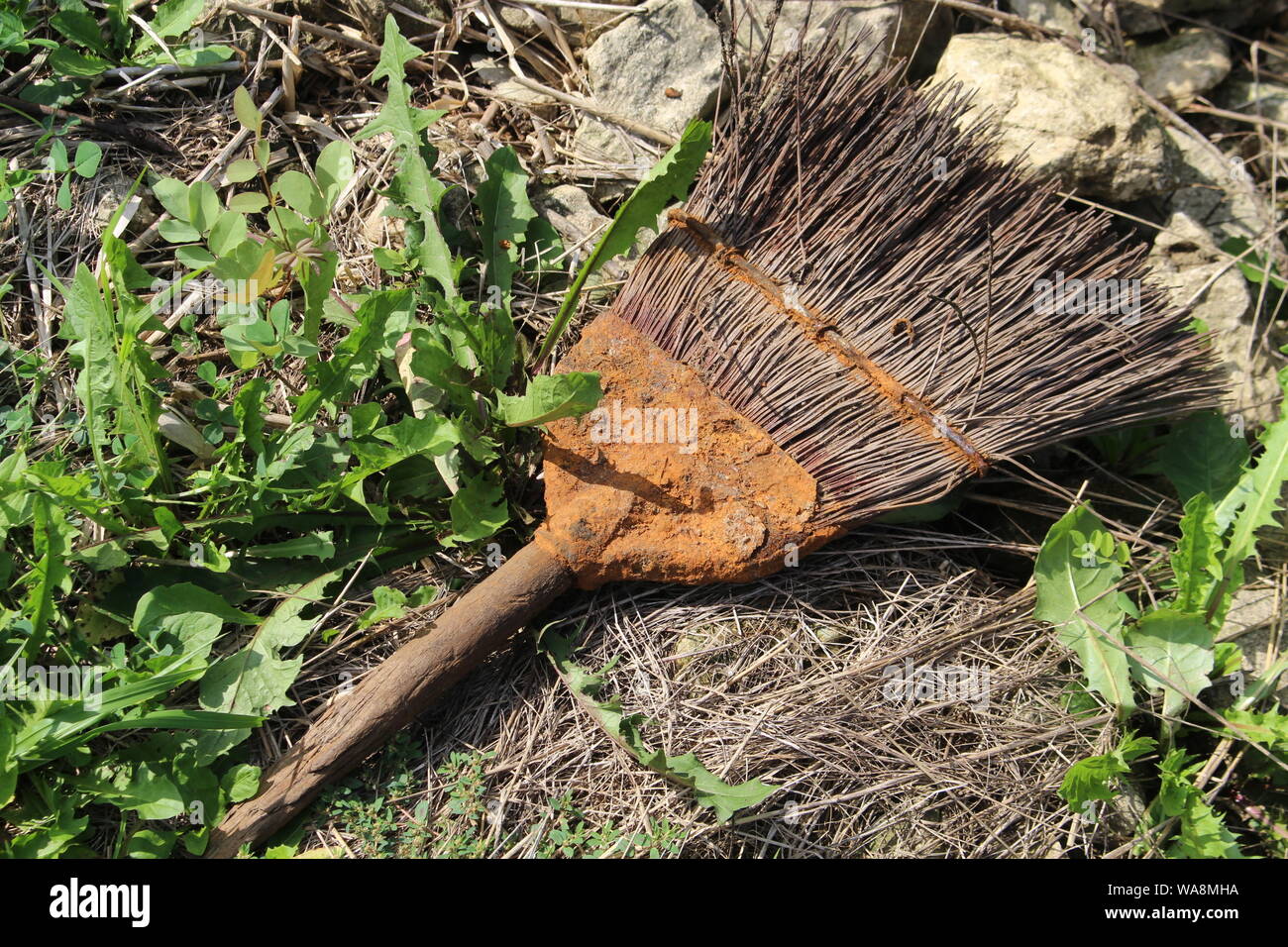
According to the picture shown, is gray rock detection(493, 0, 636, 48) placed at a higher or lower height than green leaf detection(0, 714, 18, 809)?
higher

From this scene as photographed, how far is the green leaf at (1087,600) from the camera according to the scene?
2.43 metres

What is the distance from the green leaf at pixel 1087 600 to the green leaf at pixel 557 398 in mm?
1146

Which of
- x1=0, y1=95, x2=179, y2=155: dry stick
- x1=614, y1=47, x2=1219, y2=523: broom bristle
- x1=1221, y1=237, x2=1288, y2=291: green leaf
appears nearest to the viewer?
x1=614, y1=47, x2=1219, y2=523: broom bristle

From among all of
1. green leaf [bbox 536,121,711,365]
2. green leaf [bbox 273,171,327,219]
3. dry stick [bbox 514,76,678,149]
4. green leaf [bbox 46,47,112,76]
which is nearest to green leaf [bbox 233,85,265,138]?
green leaf [bbox 273,171,327,219]

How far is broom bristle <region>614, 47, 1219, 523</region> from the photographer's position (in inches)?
95.3

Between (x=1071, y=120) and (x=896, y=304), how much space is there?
3.02 ft

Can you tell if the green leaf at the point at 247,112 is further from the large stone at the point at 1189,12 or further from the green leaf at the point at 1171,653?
the large stone at the point at 1189,12

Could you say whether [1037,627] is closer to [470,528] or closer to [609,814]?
[609,814]

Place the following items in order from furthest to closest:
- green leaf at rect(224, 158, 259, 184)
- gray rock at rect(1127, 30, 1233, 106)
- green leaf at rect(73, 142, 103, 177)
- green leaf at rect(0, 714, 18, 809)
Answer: gray rock at rect(1127, 30, 1233, 106), green leaf at rect(73, 142, 103, 177), green leaf at rect(224, 158, 259, 184), green leaf at rect(0, 714, 18, 809)

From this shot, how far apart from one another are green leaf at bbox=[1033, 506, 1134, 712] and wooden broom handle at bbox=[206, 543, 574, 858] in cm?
116

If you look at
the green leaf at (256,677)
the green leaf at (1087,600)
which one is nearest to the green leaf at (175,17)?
the green leaf at (256,677)

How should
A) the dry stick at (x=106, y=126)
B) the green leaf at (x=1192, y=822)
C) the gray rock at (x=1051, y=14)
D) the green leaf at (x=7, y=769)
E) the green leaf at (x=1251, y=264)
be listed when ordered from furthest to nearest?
the gray rock at (x=1051, y=14) < the green leaf at (x=1251, y=264) < the dry stick at (x=106, y=126) < the green leaf at (x=1192, y=822) < the green leaf at (x=7, y=769)

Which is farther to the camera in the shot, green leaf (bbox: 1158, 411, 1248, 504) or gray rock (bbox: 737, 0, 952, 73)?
gray rock (bbox: 737, 0, 952, 73)

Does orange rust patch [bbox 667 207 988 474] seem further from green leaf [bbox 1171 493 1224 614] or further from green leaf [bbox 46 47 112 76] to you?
green leaf [bbox 46 47 112 76]
